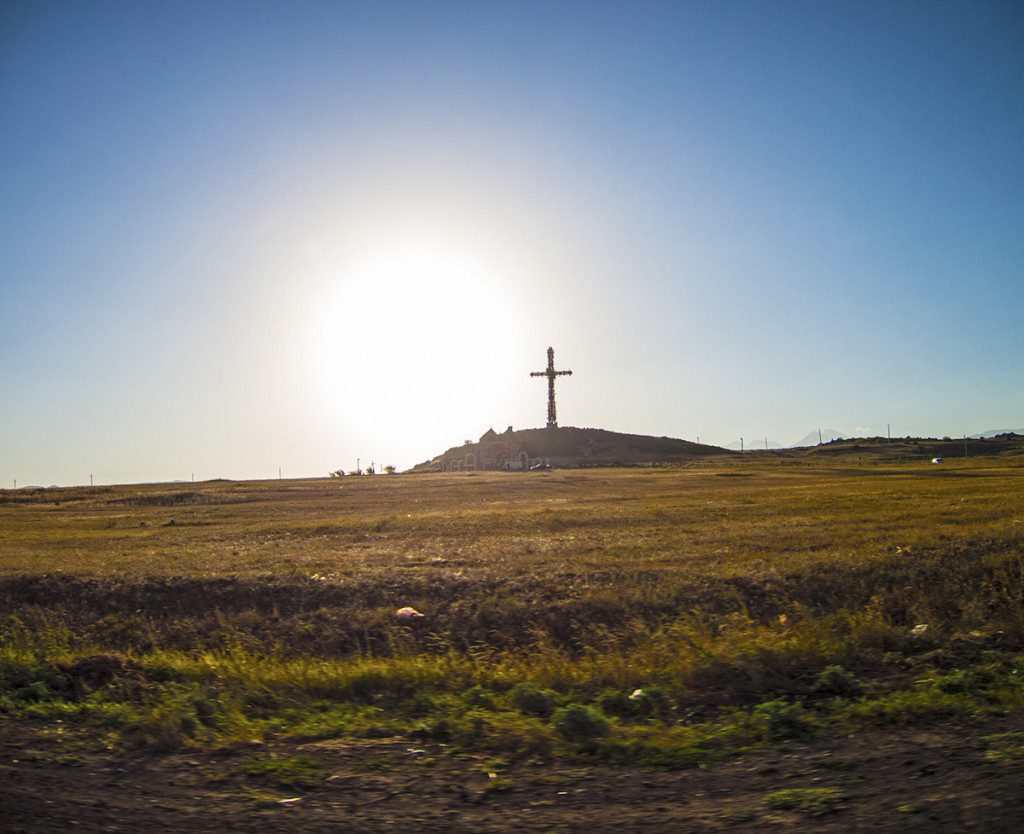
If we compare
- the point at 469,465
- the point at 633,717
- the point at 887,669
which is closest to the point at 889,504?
the point at 887,669

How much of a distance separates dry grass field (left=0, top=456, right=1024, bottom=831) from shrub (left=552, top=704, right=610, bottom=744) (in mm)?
26

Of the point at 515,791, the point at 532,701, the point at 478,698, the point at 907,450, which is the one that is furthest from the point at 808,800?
the point at 907,450

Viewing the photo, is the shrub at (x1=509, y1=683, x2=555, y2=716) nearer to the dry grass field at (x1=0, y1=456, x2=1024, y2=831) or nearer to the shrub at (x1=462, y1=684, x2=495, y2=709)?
the dry grass field at (x1=0, y1=456, x2=1024, y2=831)

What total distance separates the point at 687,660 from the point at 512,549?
13018 millimetres

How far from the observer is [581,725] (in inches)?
243

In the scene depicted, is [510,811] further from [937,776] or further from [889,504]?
[889,504]

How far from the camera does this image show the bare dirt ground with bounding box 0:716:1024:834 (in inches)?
174

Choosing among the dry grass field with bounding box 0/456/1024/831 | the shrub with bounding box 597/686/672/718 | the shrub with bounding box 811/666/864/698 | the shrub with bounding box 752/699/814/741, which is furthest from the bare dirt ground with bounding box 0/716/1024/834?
the shrub with bounding box 597/686/672/718

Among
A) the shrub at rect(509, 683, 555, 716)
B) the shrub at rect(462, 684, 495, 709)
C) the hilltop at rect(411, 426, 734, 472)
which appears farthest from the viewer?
the hilltop at rect(411, 426, 734, 472)

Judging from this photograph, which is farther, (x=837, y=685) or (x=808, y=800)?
(x=837, y=685)

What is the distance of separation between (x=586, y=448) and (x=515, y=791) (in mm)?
102427

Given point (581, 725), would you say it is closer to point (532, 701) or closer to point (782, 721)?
point (532, 701)

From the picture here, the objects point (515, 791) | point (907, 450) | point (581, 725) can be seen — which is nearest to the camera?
point (515, 791)

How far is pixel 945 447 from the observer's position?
103 meters
